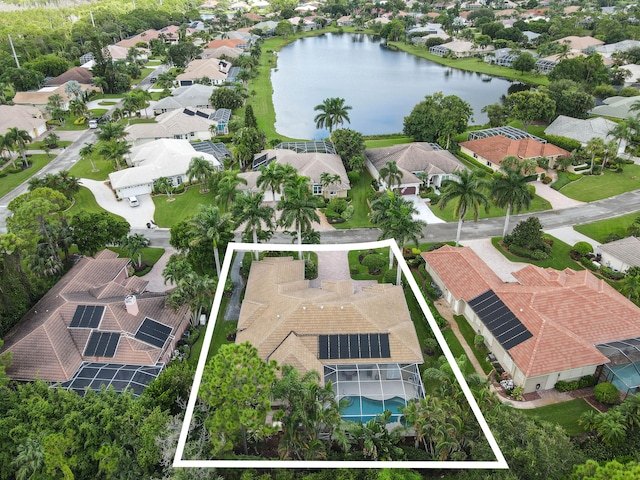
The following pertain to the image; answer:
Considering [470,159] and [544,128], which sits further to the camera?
[544,128]

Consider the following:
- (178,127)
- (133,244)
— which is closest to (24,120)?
(178,127)

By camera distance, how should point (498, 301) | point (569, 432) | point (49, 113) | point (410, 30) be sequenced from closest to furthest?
point (569, 432), point (498, 301), point (49, 113), point (410, 30)

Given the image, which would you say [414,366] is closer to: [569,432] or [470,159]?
[569,432]

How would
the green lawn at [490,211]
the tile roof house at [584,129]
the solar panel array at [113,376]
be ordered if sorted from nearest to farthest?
1. the solar panel array at [113,376]
2. the green lawn at [490,211]
3. the tile roof house at [584,129]

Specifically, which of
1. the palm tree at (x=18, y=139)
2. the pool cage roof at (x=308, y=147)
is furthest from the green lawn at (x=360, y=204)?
the palm tree at (x=18, y=139)

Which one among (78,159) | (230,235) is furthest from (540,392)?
(78,159)

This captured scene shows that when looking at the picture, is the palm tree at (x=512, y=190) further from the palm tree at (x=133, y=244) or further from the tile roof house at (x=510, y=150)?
the palm tree at (x=133, y=244)
